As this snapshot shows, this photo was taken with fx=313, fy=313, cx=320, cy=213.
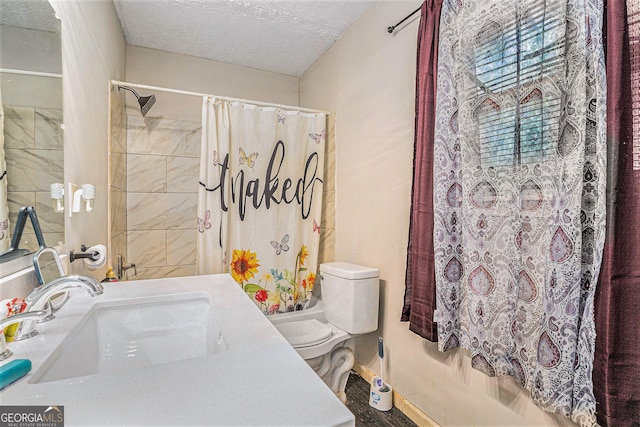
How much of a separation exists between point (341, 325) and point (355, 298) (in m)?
0.21

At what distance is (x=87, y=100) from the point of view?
141 centimetres

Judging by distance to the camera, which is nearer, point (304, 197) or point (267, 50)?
point (304, 197)

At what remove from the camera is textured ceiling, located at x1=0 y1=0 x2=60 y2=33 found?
2.44 feet

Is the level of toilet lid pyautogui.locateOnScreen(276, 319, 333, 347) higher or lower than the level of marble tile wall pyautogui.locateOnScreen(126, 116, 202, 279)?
lower

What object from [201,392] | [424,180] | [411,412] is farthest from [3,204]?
[411,412]

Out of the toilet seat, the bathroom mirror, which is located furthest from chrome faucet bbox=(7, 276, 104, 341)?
the toilet seat

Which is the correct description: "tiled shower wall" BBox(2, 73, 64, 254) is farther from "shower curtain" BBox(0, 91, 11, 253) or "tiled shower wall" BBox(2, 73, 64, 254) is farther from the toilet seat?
the toilet seat

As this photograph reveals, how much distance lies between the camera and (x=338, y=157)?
2.46 meters

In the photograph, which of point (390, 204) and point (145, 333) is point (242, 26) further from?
point (145, 333)

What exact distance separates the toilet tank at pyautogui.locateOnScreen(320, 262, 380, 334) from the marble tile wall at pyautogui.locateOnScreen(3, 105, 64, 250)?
140cm

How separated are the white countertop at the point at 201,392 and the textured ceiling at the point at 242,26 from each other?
2142 millimetres

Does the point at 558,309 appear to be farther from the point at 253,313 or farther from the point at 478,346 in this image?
the point at 253,313

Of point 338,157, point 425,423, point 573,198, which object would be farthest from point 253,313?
point 338,157

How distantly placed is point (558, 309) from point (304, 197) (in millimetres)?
1702
